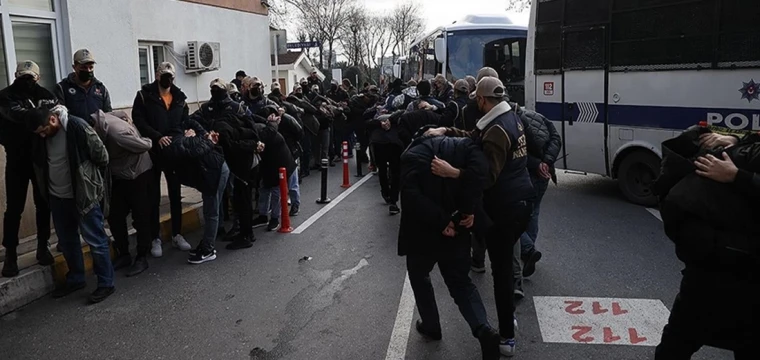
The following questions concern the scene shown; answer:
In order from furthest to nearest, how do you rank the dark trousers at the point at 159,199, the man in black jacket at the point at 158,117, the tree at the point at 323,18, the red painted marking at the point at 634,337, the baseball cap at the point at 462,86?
the tree at the point at 323,18, the baseball cap at the point at 462,86, the dark trousers at the point at 159,199, the man in black jacket at the point at 158,117, the red painted marking at the point at 634,337

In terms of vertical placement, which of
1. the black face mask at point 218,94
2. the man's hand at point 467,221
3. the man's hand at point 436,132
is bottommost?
the man's hand at point 467,221

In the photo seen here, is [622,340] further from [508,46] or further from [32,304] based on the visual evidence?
[508,46]

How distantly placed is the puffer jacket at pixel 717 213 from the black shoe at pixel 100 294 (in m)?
4.58

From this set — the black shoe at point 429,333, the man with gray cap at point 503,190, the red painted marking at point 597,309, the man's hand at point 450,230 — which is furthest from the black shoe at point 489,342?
the red painted marking at point 597,309

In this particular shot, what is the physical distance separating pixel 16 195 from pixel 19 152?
1.36 ft

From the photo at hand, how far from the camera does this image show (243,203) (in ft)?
22.4

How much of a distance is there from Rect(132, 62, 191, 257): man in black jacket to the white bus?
5754 millimetres

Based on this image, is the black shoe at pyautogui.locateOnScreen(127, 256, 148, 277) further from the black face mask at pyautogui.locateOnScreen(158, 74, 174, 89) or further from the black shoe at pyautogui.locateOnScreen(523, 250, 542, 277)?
the black shoe at pyautogui.locateOnScreen(523, 250, 542, 277)

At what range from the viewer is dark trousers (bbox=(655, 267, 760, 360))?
9.18 feet

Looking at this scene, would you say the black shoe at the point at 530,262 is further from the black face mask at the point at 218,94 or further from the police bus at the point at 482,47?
the police bus at the point at 482,47

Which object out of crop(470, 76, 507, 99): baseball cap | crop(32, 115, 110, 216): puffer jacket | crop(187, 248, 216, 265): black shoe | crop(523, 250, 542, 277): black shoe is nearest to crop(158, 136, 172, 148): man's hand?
crop(32, 115, 110, 216): puffer jacket

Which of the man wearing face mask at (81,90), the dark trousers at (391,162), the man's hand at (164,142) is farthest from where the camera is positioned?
the dark trousers at (391,162)

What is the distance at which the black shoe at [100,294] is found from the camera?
5227 millimetres

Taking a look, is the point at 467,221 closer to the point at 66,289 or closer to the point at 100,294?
the point at 100,294
